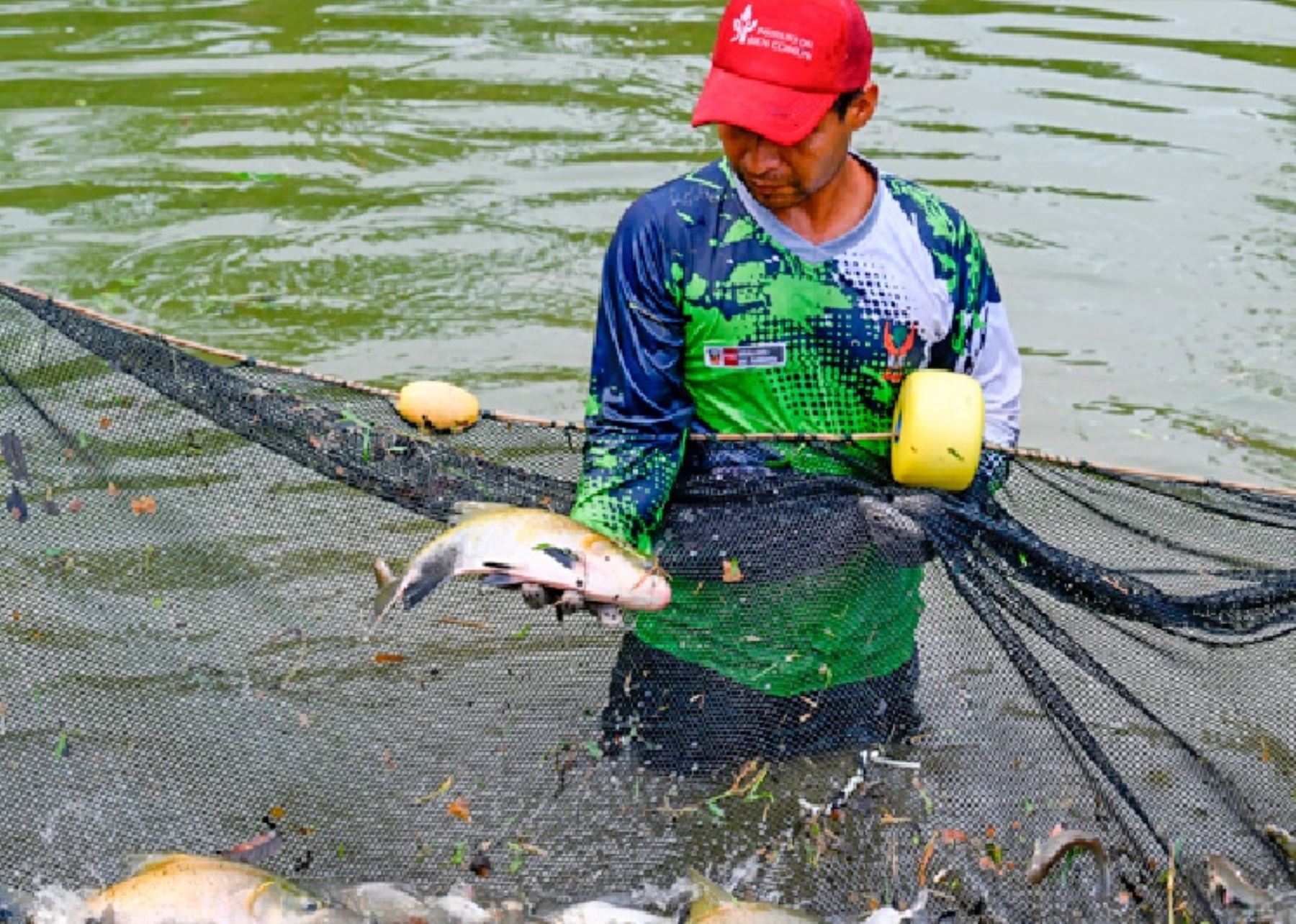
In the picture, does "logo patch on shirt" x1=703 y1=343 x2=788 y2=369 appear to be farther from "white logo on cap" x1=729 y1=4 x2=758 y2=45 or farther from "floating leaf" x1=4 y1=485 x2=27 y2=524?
"floating leaf" x1=4 y1=485 x2=27 y2=524

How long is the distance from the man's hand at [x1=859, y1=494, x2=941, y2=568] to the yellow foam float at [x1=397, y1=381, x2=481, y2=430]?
1.16 m

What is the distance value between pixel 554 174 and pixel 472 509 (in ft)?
19.6

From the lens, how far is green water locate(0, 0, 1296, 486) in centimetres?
792

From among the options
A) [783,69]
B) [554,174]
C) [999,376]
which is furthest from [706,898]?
[554,174]

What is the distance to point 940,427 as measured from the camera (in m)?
3.81

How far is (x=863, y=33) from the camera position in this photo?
3844 mm

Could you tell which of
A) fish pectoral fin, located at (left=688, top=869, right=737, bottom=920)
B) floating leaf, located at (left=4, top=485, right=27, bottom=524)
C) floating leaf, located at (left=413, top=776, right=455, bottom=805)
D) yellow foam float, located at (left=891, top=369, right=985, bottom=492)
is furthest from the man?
floating leaf, located at (left=4, top=485, right=27, bottom=524)

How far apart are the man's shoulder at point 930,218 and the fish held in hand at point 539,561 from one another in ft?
3.33

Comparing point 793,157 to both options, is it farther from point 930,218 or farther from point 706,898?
point 706,898

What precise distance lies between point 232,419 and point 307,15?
8.26 metres

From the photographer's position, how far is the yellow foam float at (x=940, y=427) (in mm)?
3801

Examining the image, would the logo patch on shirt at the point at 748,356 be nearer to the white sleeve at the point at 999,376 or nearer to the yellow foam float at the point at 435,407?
the white sleeve at the point at 999,376

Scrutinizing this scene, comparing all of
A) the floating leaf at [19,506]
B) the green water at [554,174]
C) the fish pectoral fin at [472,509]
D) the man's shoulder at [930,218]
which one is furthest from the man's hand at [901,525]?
the green water at [554,174]

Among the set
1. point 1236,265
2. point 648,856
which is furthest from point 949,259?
point 1236,265
